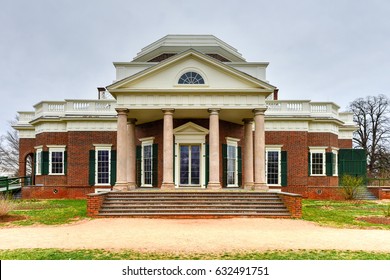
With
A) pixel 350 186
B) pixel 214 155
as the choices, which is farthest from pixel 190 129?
pixel 350 186

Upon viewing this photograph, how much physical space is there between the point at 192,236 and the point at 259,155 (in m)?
9.22

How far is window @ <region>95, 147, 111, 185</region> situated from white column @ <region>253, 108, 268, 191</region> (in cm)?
1211

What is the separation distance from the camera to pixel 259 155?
1889 centimetres

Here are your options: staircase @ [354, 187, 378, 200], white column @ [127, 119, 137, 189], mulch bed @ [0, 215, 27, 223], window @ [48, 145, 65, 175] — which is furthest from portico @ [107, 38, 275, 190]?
staircase @ [354, 187, 378, 200]

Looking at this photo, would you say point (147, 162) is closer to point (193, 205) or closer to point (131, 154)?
point (131, 154)

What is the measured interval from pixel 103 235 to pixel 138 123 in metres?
13.6

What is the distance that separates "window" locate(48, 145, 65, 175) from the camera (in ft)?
87.2

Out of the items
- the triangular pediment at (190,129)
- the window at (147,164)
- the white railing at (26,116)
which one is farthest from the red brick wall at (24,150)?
the triangular pediment at (190,129)

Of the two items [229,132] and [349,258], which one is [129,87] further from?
[349,258]

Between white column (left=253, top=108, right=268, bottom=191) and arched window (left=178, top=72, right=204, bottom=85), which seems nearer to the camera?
white column (left=253, top=108, right=268, bottom=191)

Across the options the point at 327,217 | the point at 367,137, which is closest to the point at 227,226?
the point at 327,217

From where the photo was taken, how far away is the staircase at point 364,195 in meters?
25.1

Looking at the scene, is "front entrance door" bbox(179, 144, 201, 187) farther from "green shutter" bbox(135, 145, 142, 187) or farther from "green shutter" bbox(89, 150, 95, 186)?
"green shutter" bbox(89, 150, 95, 186)

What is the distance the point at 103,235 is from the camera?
10.9 meters
